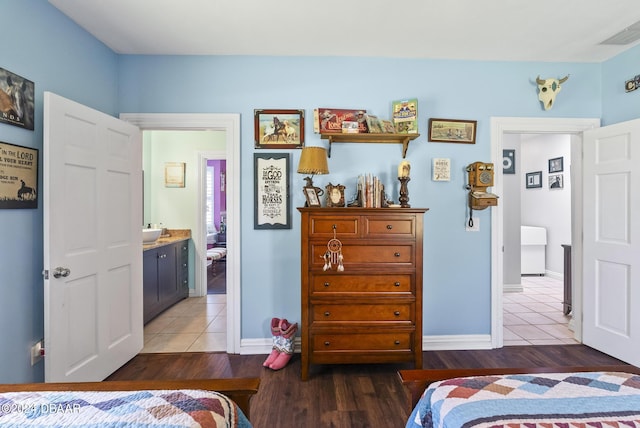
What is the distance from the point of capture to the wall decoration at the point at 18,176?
1.74 m

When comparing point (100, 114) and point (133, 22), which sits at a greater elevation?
point (133, 22)

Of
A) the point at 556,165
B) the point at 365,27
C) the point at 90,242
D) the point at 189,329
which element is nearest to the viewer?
the point at 90,242

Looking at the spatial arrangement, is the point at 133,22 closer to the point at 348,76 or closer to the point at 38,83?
the point at 38,83

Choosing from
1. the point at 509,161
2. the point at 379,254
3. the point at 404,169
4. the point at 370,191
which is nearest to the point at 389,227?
the point at 379,254

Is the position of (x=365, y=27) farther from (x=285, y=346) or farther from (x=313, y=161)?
(x=285, y=346)

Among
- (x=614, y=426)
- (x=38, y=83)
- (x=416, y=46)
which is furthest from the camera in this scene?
(x=416, y=46)

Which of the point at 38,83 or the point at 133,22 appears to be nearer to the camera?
the point at 38,83

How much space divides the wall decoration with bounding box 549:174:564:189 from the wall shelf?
4.55m

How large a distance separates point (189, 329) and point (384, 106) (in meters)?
3.01

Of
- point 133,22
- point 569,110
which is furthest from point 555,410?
point 133,22

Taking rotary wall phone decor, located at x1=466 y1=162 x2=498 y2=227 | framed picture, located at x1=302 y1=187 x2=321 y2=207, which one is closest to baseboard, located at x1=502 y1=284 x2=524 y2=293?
rotary wall phone decor, located at x1=466 y1=162 x2=498 y2=227

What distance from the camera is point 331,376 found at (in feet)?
7.58

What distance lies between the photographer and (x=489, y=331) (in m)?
2.79

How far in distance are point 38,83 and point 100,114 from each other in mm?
362
